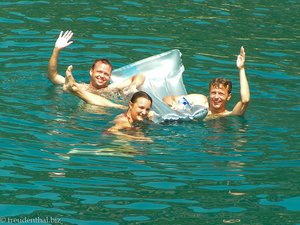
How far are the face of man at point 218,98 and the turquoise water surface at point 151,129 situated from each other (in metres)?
0.28

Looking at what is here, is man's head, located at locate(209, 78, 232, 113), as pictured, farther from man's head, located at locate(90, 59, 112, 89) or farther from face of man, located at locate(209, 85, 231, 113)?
man's head, located at locate(90, 59, 112, 89)

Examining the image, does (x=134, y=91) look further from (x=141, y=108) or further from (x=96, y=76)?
(x=141, y=108)

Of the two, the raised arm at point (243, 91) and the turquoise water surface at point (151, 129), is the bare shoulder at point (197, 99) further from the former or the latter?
the raised arm at point (243, 91)

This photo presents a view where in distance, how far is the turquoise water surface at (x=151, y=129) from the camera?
9.12m

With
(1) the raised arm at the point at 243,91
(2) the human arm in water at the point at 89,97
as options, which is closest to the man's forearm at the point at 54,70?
(2) the human arm in water at the point at 89,97

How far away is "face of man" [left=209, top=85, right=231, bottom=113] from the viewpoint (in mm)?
12852

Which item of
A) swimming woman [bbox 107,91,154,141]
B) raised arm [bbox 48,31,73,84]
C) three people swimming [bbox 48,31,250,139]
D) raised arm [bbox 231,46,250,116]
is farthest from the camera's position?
raised arm [bbox 48,31,73,84]

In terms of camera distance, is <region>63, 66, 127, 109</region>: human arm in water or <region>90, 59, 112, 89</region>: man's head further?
<region>90, 59, 112, 89</region>: man's head

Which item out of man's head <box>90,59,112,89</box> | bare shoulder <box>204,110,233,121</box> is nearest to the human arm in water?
man's head <box>90,59,112,89</box>

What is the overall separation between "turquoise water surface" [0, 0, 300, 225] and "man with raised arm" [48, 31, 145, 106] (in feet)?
0.89

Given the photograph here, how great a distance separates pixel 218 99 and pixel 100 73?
2039mm

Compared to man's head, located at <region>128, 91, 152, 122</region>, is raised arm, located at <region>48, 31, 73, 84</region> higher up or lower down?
higher up

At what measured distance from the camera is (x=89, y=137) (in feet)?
37.0

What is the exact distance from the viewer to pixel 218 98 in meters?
12.9
